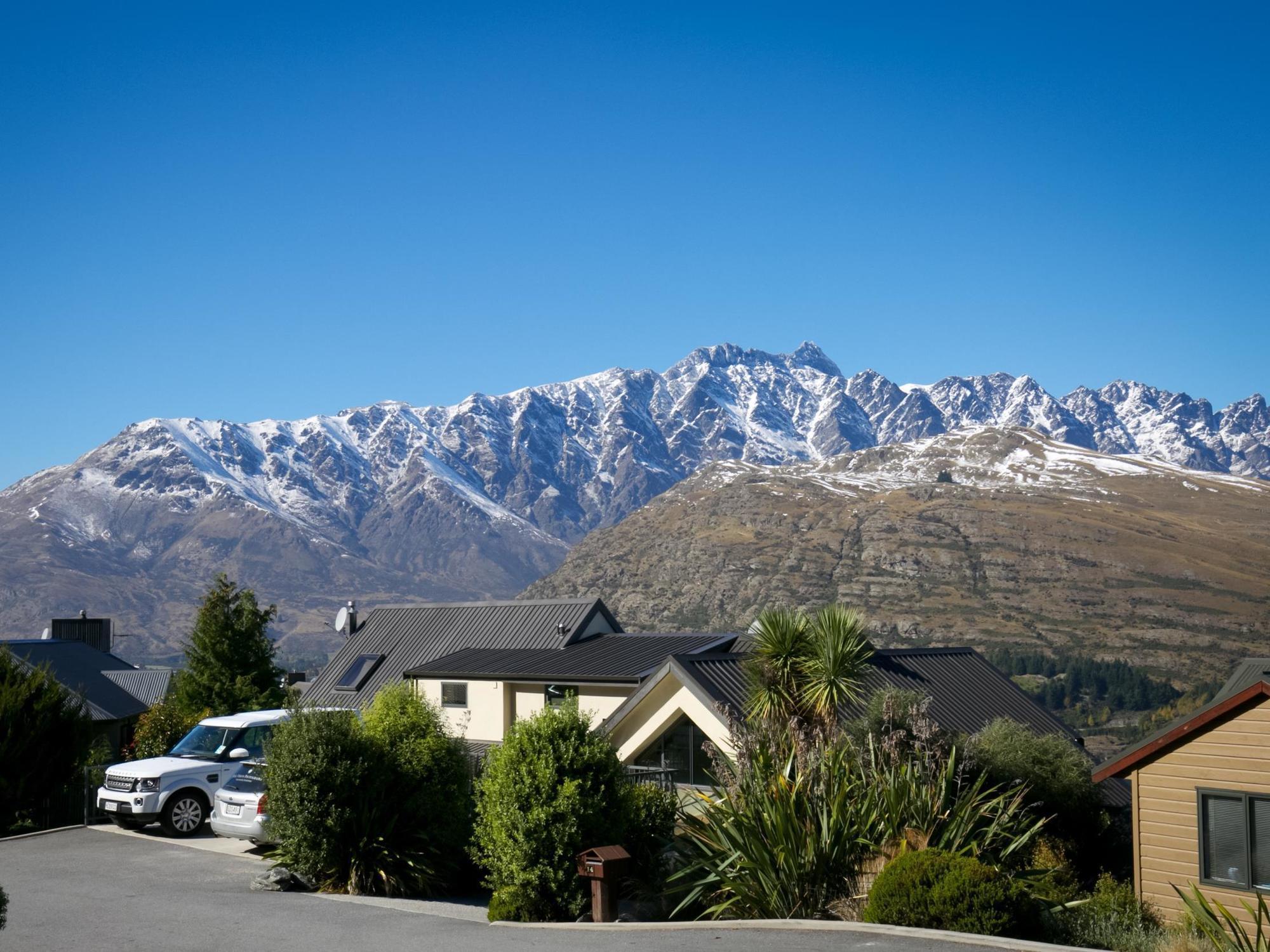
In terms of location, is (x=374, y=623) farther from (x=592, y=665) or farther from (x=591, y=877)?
(x=591, y=877)

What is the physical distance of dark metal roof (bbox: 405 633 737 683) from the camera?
30.1 metres

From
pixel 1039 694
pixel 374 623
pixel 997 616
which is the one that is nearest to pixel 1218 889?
pixel 374 623

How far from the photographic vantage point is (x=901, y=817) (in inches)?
548

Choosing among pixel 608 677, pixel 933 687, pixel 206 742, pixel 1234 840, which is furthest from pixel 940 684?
pixel 206 742

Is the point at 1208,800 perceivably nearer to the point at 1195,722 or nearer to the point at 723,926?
the point at 1195,722

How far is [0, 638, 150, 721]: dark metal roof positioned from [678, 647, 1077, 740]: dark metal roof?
1967 cm

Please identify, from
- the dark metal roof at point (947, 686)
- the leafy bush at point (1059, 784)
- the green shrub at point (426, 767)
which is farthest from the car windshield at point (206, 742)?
the leafy bush at point (1059, 784)

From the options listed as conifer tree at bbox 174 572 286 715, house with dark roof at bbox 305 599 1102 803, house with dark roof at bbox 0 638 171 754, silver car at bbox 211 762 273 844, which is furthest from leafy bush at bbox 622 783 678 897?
house with dark roof at bbox 0 638 171 754

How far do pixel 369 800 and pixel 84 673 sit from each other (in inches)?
1042

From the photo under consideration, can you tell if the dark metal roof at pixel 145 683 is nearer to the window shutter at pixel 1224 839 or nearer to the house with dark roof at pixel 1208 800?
the house with dark roof at pixel 1208 800

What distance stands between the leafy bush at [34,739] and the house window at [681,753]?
11449 millimetres

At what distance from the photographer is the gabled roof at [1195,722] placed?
1709 cm

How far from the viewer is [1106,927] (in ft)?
43.4

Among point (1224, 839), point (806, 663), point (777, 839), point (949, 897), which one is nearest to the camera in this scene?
point (949, 897)
